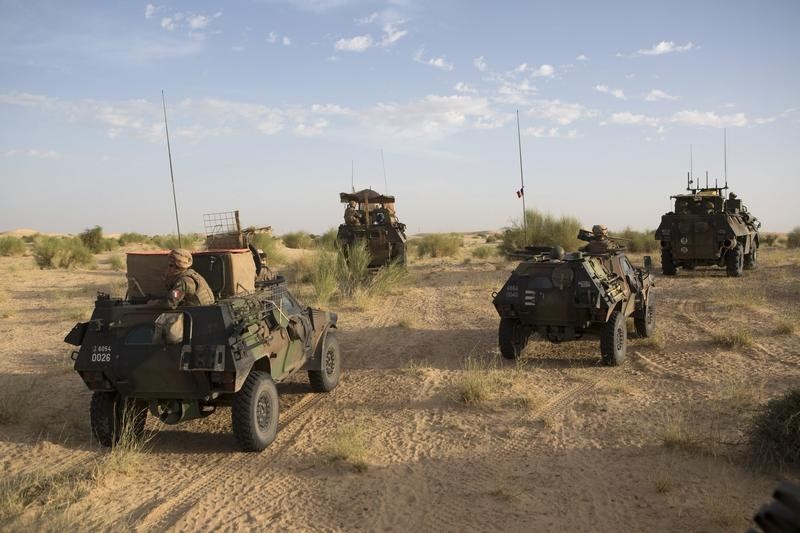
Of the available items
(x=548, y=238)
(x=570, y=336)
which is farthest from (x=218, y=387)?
(x=548, y=238)

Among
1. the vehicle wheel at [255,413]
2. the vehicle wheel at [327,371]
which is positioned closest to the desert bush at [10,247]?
the vehicle wheel at [327,371]

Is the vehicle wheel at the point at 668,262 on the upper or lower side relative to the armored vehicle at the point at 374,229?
lower

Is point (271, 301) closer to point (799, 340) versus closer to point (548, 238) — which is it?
point (799, 340)

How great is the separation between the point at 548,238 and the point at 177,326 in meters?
21.0

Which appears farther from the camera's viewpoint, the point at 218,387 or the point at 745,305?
the point at 745,305

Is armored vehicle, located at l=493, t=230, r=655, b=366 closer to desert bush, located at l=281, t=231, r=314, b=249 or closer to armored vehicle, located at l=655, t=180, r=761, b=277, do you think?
armored vehicle, located at l=655, t=180, r=761, b=277

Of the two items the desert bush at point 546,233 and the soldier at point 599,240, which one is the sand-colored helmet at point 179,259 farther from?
the desert bush at point 546,233

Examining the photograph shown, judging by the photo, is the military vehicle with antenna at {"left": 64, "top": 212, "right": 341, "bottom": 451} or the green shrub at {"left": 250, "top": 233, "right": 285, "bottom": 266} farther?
the green shrub at {"left": 250, "top": 233, "right": 285, "bottom": 266}

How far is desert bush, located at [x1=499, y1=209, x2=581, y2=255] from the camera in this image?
24.6 metres

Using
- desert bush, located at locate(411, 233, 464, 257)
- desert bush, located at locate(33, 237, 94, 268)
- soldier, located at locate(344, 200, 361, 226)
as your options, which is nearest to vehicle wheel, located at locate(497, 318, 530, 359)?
soldier, located at locate(344, 200, 361, 226)

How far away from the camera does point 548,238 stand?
24984 mm

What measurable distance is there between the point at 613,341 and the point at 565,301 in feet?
2.72

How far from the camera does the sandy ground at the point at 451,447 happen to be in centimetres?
458

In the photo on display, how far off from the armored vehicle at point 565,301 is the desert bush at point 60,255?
2087 centimetres
